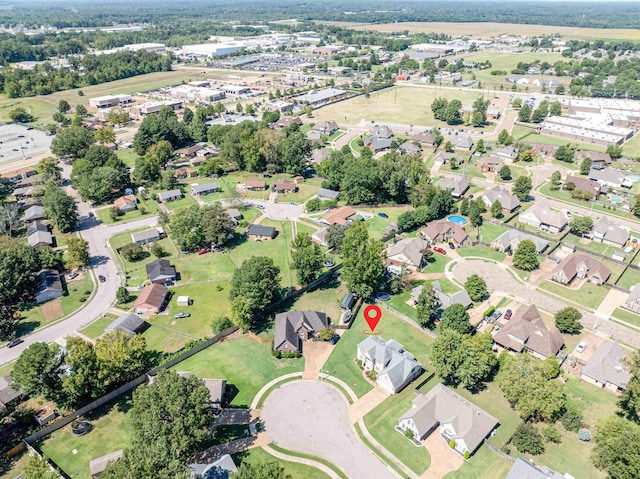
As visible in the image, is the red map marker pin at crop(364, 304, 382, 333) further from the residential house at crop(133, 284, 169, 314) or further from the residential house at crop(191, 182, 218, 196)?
the residential house at crop(191, 182, 218, 196)

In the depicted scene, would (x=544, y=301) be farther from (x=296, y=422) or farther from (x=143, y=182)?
(x=143, y=182)

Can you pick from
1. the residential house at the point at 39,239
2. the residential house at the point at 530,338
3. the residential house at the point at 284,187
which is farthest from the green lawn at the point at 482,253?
the residential house at the point at 39,239

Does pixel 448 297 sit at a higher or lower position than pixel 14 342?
higher

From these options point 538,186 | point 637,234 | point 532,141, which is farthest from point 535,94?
point 637,234

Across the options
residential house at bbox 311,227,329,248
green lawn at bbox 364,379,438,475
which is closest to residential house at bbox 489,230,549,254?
residential house at bbox 311,227,329,248

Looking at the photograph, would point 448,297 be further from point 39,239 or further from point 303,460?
point 39,239

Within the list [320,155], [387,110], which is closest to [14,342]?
[320,155]
